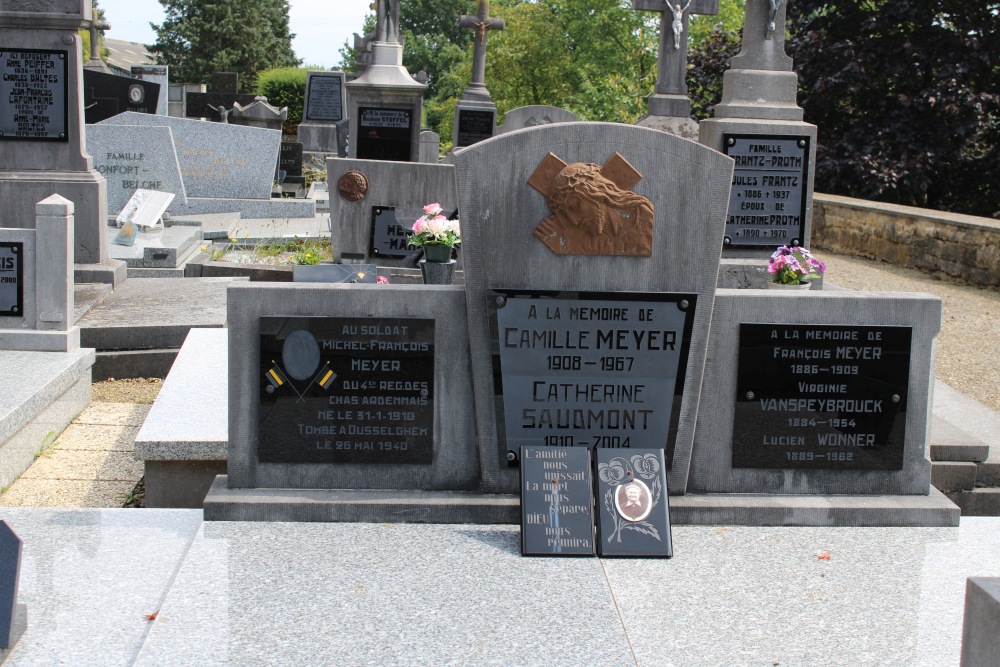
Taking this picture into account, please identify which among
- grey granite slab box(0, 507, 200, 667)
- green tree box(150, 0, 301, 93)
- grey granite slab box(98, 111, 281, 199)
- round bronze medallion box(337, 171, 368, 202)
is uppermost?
green tree box(150, 0, 301, 93)

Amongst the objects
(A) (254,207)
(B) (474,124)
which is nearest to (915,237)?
(A) (254,207)

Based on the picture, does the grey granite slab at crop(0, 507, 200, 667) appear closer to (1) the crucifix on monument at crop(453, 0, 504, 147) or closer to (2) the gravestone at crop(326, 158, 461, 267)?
(2) the gravestone at crop(326, 158, 461, 267)

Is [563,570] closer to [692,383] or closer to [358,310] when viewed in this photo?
[692,383]

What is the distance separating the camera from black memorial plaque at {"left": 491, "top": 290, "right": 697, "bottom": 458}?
3.94m

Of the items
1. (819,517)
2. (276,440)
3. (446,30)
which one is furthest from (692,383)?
(446,30)

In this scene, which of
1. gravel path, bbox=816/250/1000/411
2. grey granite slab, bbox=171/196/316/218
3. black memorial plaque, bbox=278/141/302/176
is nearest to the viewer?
gravel path, bbox=816/250/1000/411

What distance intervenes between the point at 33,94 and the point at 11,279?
334 centimetres

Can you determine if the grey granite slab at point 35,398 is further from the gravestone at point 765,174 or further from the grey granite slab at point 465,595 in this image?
the gravestone at point 765,174

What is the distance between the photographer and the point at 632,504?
3746 mm

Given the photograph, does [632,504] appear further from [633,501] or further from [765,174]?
[765,174]

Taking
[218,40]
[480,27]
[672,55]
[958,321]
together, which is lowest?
[958,321]

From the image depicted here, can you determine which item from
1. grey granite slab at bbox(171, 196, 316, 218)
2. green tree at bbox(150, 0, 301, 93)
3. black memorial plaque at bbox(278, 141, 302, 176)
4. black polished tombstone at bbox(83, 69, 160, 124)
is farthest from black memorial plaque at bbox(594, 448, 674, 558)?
green tree at bbox(150, 0, 301, 93)

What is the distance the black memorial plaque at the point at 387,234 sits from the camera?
28.9 feet

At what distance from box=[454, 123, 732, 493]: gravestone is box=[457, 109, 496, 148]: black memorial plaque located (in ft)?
51.9
